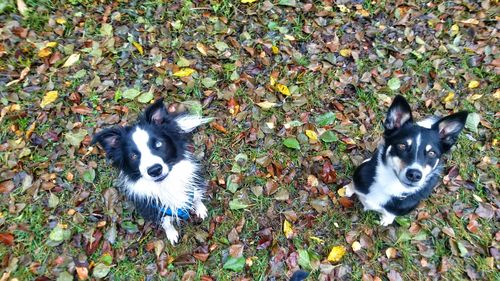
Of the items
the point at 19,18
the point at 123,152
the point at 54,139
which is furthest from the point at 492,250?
the point at 19,18

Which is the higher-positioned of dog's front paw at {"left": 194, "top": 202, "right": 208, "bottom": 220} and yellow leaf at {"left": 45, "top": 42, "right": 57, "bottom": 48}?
yellow leaf at {"left": 45, "top": 42, "right": 57, "bottom": 48}

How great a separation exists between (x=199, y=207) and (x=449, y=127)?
248 centimetres

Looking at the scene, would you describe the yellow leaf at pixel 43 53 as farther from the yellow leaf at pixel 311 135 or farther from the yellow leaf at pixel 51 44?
the yellow leaf at pixel 311 135

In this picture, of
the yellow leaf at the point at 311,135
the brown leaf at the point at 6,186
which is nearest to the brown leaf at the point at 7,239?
the brown leaf at the point at 6,186

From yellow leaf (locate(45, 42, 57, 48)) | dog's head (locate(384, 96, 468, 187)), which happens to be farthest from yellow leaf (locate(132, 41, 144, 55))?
dog's head (locate(384, 96, 468, 187))

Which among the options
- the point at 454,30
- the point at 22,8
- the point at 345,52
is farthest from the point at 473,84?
the point at 22,8

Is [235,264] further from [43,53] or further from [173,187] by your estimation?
[43,53]

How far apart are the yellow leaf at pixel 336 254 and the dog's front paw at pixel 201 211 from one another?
1371 mm

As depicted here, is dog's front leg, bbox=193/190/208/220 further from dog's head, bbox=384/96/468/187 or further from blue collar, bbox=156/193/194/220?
dog's head, bbox=384/96/468/187

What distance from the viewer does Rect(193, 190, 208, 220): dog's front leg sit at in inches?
146

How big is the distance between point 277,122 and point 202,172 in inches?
43.6

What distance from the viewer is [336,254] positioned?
366 centimetres

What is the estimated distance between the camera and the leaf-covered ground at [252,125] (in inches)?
144

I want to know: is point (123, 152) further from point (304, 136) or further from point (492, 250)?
point (492, 250)
